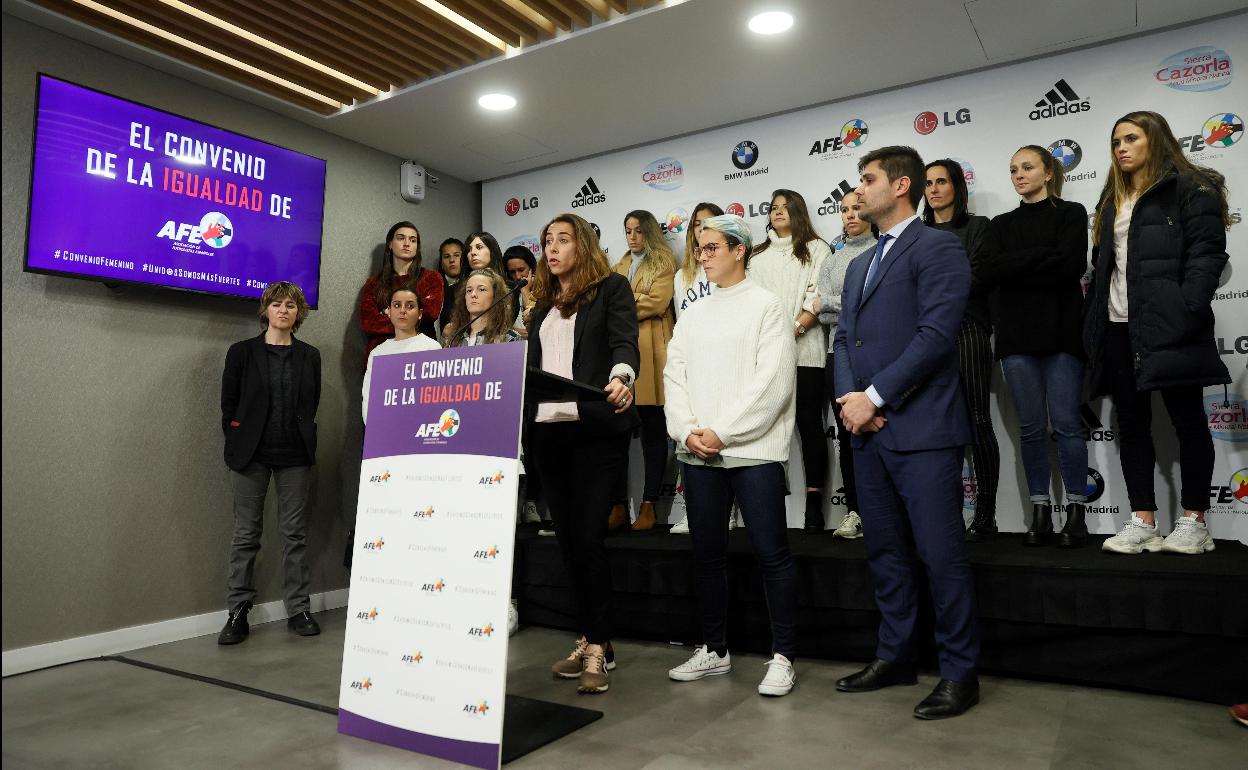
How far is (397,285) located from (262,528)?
64.6 inches

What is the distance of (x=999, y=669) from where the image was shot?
122 inches

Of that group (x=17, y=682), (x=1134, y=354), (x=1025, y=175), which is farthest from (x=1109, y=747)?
(x=17, y=682)

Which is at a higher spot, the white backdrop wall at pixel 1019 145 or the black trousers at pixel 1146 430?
the white backdrop wall at pixel 1019 145

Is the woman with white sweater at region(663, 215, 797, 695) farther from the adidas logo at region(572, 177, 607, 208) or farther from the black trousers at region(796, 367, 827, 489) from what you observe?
the adidas logo at region(572, 177, 607, 208)

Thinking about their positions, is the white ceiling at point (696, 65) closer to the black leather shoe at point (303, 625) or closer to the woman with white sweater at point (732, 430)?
the woman with white sweater at point (732, 430)

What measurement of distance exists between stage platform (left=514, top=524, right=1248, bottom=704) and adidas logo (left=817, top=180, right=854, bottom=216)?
1975mm

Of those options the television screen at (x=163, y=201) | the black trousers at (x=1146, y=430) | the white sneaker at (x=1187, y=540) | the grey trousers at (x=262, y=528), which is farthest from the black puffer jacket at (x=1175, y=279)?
the television screen at (x=163, y=201)

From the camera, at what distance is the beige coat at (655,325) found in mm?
4699

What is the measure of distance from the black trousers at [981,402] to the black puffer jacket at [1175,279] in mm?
676

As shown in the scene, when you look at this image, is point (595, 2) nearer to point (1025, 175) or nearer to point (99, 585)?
point (1025, 175)

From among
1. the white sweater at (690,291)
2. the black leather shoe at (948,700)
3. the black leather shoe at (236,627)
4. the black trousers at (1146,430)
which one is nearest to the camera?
the black leather shoe at (948,700)

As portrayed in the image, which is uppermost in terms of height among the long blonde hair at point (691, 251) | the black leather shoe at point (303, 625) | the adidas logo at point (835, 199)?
the adidas logo at point (835, 199)

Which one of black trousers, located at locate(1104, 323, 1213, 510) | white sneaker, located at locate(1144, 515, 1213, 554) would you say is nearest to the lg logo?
black trousers, located at locate(1104, 323, 1213, 510)

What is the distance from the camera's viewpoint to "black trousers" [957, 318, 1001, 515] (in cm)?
374
